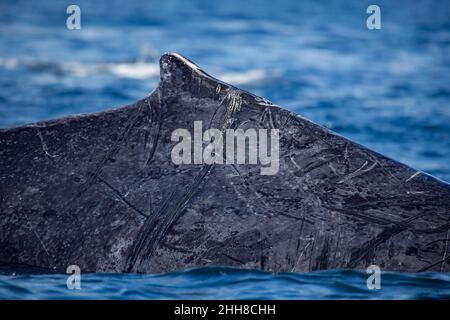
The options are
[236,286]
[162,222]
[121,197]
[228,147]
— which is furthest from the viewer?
[228,147]

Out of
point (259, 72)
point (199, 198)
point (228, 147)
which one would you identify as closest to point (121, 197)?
point (199, 198)

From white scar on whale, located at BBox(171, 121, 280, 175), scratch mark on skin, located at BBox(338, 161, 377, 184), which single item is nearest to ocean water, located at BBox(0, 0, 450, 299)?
scratch mark on skin, located at BBox(338, 161, 377, 184)

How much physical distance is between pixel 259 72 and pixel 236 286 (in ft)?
55.3

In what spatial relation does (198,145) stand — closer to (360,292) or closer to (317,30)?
(360,292)

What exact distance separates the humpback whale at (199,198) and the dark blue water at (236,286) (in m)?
0.08

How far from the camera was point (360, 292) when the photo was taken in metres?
7.47

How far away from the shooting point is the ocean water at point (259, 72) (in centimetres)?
745

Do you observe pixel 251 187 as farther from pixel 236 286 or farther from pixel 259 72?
pixel 259 72

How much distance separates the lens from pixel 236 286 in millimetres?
7414

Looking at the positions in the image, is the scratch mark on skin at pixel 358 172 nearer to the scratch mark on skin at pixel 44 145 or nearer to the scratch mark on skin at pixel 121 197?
the scratch mark on skin at pixel 121 197

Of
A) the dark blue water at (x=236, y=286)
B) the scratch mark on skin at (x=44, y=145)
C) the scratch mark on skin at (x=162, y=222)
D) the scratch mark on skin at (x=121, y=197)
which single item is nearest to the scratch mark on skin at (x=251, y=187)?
the scratch mark on skin at (x=162, y=222)

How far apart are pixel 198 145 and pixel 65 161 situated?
1.10 m

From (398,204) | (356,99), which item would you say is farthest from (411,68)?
(398,204)

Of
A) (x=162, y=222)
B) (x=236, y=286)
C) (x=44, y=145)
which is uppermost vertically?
(x=44, y=145)
